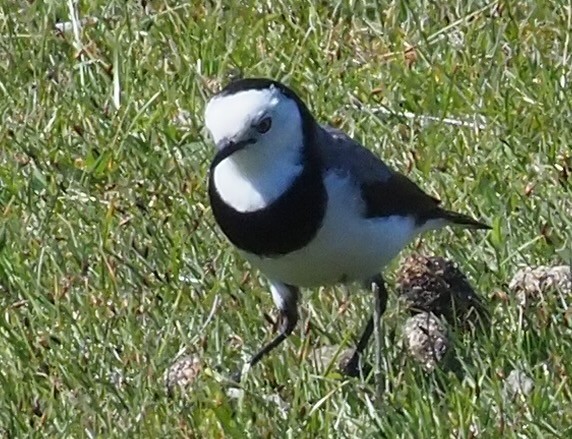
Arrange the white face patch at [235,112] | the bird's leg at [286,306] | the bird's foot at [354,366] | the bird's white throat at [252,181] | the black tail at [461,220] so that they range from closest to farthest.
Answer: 1. the white face patch at [235,112]
2. the bird's white throat at [252,181]
3. the bird's foot at [354,366]
4. the bird's leg at [286,306]
5. the black tail at [461,220]

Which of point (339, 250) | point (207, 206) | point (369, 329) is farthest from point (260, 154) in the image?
point (207, 206)

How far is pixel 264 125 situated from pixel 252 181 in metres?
0.14

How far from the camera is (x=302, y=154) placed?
14.9 ft

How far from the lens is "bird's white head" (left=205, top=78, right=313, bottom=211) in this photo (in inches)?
171

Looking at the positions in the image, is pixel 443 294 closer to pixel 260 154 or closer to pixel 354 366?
pixel 354 366

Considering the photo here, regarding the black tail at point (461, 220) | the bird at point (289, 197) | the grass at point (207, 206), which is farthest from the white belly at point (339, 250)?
the black tail at point (461, 220)

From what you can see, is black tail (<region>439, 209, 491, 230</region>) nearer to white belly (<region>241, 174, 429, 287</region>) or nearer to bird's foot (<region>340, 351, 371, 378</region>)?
white belly (<region>241, 174, 429, 287</region>)

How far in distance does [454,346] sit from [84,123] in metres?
1.91

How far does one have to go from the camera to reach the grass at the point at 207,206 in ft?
14.4

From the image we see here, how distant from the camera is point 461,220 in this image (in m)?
5.03

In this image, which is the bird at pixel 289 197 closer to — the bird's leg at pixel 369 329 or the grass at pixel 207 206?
the bird's leg at pixel 369 329

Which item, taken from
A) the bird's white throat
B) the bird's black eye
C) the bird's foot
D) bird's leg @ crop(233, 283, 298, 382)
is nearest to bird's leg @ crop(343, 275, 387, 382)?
the bird's foot

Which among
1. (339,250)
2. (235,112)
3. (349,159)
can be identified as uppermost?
(235,112)

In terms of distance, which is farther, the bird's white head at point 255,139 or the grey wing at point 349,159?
the grey wing at point 349,159
